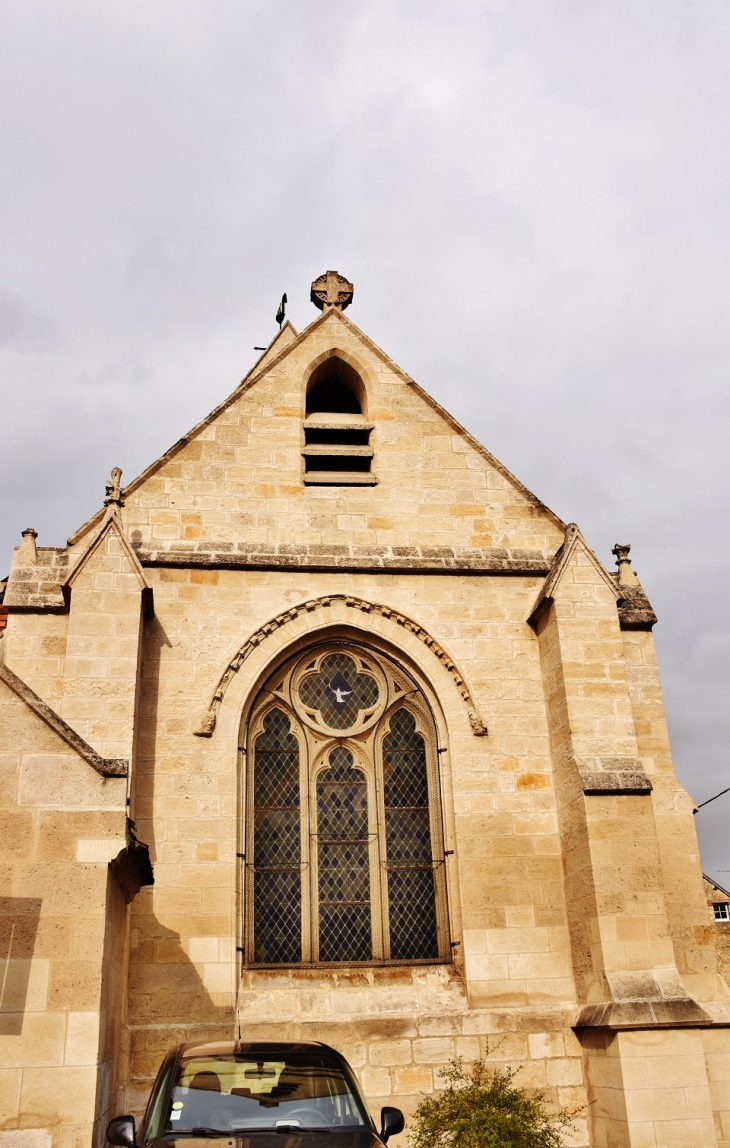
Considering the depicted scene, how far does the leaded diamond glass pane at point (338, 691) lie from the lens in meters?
11.1

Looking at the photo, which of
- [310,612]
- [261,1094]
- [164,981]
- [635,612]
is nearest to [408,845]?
[310,612]

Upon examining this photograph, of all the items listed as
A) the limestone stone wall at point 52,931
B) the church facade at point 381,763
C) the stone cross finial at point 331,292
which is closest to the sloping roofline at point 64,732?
the limestone stone wall at point 52,931

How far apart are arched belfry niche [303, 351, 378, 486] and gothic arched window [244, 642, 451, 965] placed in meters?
1.99

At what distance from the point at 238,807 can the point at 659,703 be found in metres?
4.50

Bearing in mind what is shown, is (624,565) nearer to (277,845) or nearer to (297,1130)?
(277,845)

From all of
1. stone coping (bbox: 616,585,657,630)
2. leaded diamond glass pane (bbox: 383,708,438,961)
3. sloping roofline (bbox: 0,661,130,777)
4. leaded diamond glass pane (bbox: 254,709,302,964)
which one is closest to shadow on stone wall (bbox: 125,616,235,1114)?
leaded diamond glass pane (bbox: 254,709,302,964)

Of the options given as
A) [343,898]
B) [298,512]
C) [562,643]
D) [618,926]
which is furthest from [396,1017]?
[298,512]

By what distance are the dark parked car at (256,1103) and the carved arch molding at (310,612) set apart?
441 centimetres

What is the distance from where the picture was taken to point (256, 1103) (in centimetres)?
569

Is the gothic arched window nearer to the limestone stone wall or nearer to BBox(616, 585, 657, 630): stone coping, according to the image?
BBox(616, 585, 657, 630): stone coping

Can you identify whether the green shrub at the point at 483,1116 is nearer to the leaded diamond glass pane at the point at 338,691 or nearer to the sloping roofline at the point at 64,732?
the leaded diamond glass pane at the point at 338,691

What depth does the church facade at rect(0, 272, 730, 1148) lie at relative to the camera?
30.6ft

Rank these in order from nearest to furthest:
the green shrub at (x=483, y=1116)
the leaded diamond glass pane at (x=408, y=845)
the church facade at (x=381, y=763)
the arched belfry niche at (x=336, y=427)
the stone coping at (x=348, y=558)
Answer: the green shrub at (x=483, y=1116)
the church facade at (x=381, y=763)
the leaded diamond glass pane at (x=408, y=845)
the stone coping at (x=348, y=558)
the arched belfry niche at (x=336, y=427)

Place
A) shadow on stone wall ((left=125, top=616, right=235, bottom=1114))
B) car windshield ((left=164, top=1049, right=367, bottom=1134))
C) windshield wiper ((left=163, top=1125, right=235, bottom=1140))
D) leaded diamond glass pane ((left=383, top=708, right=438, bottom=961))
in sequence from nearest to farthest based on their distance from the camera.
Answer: windshield wiper ((left=163, top=1125, right=235, bottom=1140)), car windshield ((left=164, top=1049, right=367, bottom=1134)), shadow on stone wall ((left=125, top=616, right=235, bottom=1114)), leaded diamond glass pane ((left=383, top=708, right=438, bottom=961))
